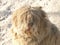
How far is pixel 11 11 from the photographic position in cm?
564

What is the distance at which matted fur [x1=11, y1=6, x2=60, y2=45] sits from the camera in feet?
11.9

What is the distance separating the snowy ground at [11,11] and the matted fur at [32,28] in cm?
100

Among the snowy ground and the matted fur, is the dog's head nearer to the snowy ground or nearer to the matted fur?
the matted fur

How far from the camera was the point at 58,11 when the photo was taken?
211 inches

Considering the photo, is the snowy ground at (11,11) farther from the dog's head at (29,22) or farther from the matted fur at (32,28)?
the dog's head at (29,22)

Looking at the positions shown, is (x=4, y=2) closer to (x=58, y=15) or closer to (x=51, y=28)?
(x=58, y=15)

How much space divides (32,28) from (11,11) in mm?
2123

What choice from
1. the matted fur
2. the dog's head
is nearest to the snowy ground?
the matted fur

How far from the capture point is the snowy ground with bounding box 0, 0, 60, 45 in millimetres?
5074

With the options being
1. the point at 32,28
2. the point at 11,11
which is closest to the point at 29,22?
the point at 32,28

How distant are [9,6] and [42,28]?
2.26 metres

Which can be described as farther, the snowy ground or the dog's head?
the snowy ground

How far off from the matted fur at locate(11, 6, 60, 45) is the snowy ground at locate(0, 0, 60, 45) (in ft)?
3.27

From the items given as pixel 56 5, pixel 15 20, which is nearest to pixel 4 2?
pixel 56 5
